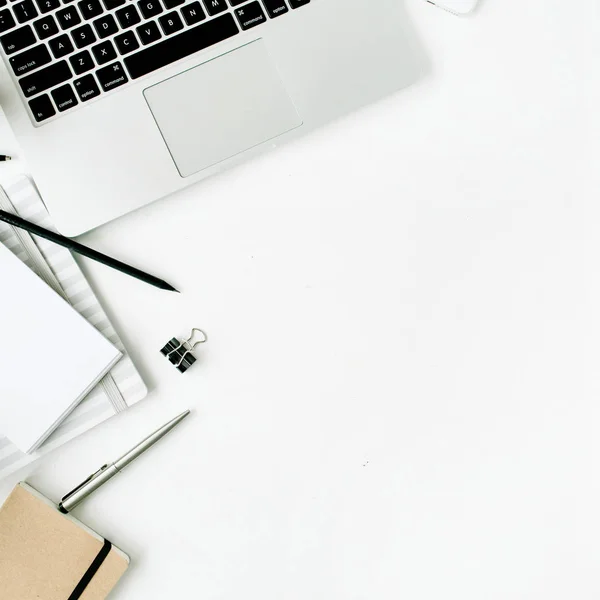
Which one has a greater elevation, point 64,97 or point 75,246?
point 64,97

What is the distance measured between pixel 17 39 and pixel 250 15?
0.19 m

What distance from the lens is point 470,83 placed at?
21.5 inches

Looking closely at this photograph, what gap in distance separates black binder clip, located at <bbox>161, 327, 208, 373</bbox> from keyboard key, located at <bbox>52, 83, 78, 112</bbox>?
22cm

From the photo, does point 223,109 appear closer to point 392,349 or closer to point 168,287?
point 168,287

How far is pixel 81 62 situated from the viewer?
48 cm

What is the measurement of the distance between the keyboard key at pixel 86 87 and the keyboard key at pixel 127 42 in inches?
1.4

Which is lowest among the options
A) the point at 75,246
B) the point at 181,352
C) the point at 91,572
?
the point at 91,572

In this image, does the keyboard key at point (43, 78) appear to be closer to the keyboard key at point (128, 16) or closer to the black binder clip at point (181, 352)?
the keyboard key at point (128, 16)

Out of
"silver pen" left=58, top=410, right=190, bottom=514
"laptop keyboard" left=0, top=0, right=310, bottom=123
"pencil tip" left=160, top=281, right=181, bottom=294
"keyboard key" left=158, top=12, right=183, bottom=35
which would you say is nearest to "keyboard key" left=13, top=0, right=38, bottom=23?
"laptop keyboard" left=0, top=0, right=310, bottom=123

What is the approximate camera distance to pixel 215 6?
1.61 ft

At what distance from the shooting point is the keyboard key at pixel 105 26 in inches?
18.9

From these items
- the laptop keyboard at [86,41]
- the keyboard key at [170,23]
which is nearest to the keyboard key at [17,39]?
the laptop keyboard at [86,41]

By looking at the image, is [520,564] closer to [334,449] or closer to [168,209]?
[334,449]

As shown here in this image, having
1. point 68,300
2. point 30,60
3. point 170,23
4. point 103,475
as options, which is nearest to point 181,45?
point 170,23
